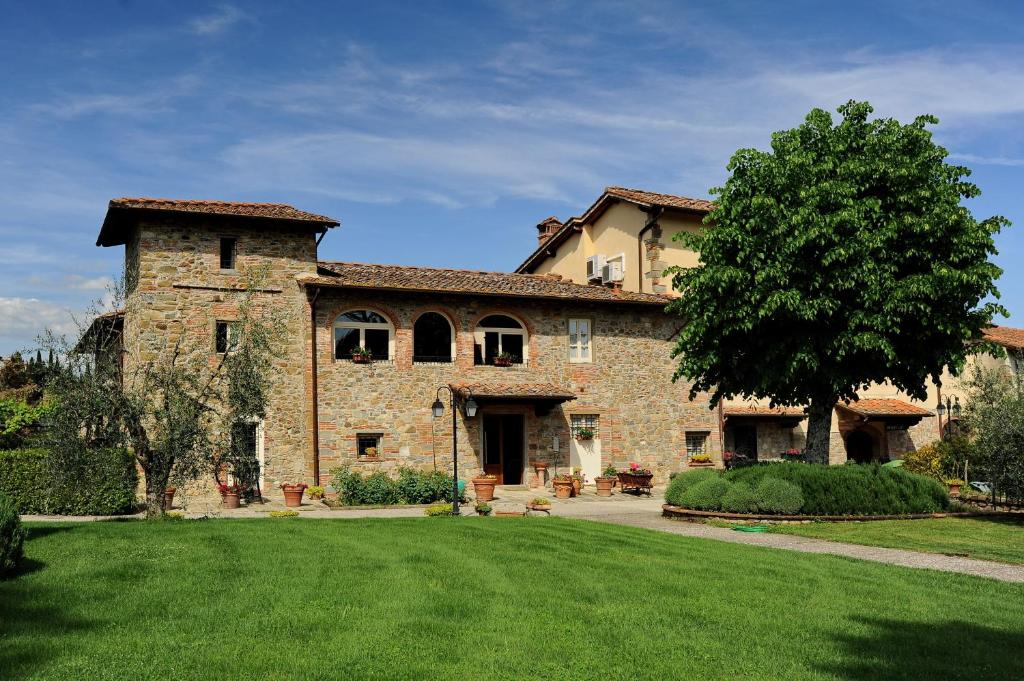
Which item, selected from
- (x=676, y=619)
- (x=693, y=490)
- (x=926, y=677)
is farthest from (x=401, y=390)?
(x=926, y=677)

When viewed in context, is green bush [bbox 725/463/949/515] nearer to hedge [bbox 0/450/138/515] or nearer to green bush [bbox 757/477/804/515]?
green bush [bbox 757/477/804/515]

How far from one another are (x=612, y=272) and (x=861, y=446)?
12.9m

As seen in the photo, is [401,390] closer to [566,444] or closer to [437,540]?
[566,444]

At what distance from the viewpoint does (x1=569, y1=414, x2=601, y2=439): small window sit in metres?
27.5

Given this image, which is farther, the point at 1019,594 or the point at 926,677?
the point at 1019,594

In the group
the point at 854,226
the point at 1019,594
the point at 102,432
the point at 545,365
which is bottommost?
the point at 1019,594

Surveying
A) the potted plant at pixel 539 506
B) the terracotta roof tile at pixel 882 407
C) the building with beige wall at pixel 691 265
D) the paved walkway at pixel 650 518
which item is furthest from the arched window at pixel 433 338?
the terracotta roof tile at pixel 882 407

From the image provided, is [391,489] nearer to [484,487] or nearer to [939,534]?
[484,487]

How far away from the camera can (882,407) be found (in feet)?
110

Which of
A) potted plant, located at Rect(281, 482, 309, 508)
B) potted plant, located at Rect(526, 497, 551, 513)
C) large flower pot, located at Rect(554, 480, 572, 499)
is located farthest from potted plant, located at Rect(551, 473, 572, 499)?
potted plant, located at Rect(281, 482, 309, 508)

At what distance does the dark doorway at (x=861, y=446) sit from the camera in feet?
115

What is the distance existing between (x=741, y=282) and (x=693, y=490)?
16.3 ft

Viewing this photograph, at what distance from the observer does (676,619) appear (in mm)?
8352

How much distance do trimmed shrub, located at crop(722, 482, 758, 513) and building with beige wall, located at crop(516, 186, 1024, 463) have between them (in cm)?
1060
